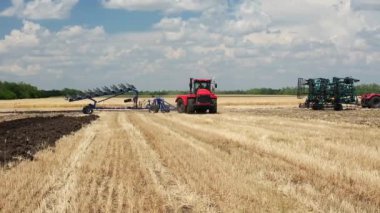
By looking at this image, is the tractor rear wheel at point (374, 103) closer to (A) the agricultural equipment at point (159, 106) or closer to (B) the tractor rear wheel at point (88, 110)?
(A) the agricultural equipment at point (159, 106)

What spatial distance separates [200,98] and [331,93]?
1360 cm

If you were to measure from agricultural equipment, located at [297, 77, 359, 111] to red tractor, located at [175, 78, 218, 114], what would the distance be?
38.0 feet

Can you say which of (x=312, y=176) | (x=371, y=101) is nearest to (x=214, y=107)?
(x=371, y=101)

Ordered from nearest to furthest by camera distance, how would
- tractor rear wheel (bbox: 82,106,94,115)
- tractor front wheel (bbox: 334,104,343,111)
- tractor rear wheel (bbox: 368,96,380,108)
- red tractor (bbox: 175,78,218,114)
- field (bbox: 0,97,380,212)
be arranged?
field (bbox: 0,97,380,212)
red tractor (bbox: 175,78,218,114)
tractor rear wheel (bbox: 82,106,94,115)
tractor front wheel (bbox: 334,104,343,111)
tractor rear wheel (bbox: 368,96,380,108)

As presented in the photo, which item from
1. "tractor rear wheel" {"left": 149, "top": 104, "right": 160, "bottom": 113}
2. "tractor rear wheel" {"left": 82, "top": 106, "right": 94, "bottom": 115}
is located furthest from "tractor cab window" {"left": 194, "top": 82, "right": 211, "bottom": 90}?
"tractor rear wheel" {"left": 82, "top": 106, "right": 94, "bottom": 115}

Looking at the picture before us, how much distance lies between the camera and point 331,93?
4838 cm

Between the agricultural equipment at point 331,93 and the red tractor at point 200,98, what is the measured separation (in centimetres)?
1158

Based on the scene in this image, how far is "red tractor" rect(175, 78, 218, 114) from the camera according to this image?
1601 inches

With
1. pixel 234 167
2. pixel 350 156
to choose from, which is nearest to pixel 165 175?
pixel 234 167

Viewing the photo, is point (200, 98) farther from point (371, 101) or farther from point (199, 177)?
point (199, 177)

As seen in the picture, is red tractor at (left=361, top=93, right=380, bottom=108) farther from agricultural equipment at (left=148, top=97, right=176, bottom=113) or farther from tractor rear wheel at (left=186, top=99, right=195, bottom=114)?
tractor rear wheel at (left=186, top=99, right=195, bottom=114)

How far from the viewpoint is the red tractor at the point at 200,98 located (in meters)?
40.7

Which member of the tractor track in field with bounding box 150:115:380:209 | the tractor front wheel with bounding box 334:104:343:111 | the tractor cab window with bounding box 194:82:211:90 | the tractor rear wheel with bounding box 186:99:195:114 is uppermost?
the tractor cab window with bounding box 194:82:211:90

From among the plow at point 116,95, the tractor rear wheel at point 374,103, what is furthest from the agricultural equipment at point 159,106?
the tractor rear wheel at point 374,103
